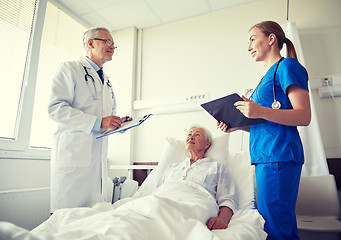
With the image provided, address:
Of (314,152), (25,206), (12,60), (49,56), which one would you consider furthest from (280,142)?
(49,56)

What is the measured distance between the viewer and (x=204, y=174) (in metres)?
1.52

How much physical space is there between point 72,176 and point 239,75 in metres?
2.03

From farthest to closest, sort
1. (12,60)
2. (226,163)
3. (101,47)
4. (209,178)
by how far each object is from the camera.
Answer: (12,60), (226,163), (101,47), (209,178)

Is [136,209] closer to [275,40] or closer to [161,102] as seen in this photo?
[275,40]

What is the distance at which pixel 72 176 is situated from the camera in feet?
4.48

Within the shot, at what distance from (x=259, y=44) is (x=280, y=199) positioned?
2.47 ft

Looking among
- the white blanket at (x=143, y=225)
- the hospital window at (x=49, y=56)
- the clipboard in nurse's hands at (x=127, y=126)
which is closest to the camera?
the white blanket at (x=143, y=225)

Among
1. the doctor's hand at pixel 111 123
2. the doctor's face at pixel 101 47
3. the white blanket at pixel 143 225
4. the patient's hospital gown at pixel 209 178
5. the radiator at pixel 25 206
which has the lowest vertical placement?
the radiator at pixel 25 206

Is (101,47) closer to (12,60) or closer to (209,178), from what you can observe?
(12,60)

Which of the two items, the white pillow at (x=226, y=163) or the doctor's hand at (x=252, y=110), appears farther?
the white pillow at (x=226, y=163)

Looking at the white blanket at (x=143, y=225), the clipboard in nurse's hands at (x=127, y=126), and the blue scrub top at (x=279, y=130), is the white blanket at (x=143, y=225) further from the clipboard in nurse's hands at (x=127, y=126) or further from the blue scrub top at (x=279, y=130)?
the clipboard in nurse's hands at (x=127, y=126)

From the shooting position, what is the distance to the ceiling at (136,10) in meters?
2.74

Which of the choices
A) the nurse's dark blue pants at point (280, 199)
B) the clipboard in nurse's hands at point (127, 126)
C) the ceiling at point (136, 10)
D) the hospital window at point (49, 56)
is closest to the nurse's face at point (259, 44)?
the nurse's dark blue pants at point (280, 199)

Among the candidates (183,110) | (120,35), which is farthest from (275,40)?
(120,35)
